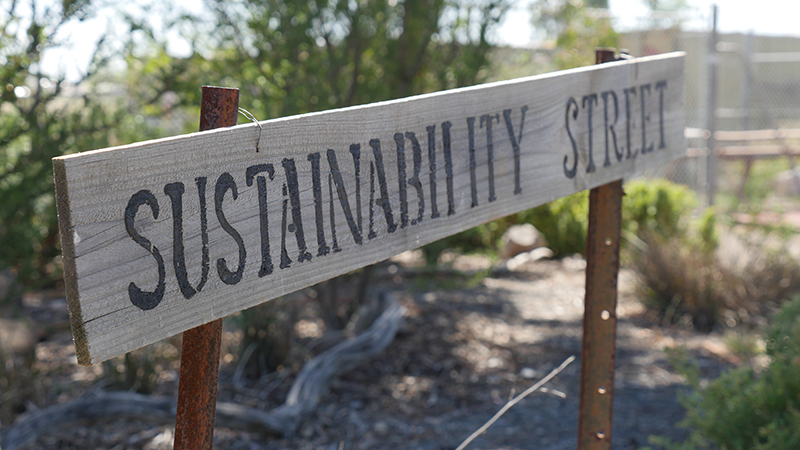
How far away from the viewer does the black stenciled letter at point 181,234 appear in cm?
79

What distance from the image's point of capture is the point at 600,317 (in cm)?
167

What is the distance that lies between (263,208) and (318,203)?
99 millimetres

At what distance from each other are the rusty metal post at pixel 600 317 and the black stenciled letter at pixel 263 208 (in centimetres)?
105

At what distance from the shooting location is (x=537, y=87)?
1341 mm

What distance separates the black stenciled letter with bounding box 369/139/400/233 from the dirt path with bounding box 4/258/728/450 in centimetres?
192

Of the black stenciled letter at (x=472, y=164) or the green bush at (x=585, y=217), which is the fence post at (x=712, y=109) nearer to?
the green bush at (x=585, y=217)

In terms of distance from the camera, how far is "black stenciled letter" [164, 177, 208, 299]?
787 mm

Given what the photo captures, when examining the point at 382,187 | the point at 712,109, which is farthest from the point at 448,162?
the point at 712,109

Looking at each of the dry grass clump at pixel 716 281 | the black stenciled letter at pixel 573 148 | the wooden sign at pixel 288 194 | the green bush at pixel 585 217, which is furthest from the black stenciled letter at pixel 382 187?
the green bush at pixel 585 217

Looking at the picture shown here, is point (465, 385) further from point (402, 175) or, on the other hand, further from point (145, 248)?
point (145, 248)

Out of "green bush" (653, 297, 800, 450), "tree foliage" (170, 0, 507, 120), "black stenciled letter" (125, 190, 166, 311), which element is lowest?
"green bush" (653, 297, 800, 450)

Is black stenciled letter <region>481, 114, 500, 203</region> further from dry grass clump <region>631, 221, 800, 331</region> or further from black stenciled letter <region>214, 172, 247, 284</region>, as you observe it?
dry grass clump <region>631, 221, 800, 331</region>

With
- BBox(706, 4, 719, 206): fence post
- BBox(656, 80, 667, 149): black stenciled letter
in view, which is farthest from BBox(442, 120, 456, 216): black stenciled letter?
BBox(706, 4, 719, 206): fence post

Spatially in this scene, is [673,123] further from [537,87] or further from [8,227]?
[8,227]
